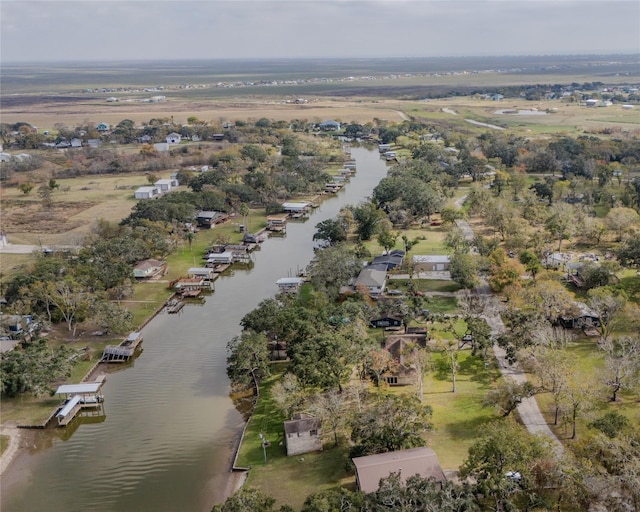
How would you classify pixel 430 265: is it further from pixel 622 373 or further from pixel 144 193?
pixel 144 193

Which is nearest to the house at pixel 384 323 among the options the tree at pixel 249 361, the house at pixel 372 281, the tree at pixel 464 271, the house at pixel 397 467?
the house at pixel 372 281

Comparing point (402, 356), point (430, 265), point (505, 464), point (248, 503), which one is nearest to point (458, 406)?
point (402, 356)

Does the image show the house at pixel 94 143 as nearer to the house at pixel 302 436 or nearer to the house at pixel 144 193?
the house at pixel 144 193

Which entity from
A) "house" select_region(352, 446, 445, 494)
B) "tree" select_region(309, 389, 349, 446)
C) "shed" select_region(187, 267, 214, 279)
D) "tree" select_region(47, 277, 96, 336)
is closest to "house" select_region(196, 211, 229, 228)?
"shed" select_region(187, 267, 214, 279)

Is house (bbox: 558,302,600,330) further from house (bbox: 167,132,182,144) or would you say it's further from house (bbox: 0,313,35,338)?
house (bbox: 167,132,182,144)

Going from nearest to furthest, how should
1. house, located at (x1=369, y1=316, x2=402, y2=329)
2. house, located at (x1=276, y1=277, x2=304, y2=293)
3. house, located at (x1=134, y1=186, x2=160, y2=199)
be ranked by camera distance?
house, located at (x1=369, y1=316, x2=402, y2=329) < house, located at (x1=276, y1=277, x2=304, y2=293) < house, located at (x1=134, y1=186, x2=160, y2=199)
